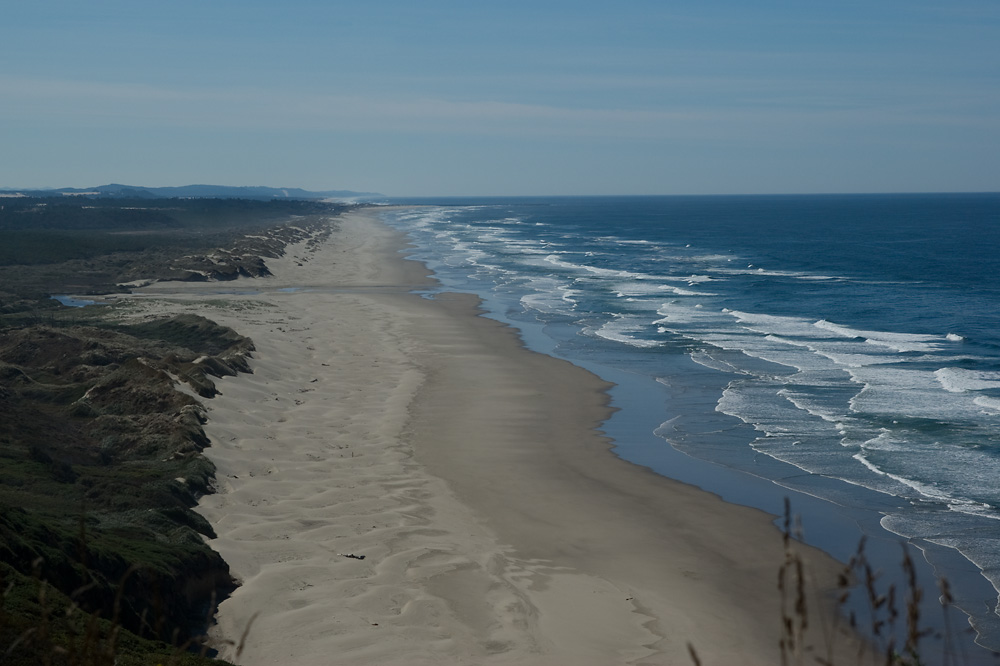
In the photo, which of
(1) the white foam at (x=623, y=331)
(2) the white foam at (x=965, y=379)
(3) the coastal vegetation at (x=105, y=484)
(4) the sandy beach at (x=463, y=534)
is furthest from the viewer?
(1) the white foam at (x=623, y=331)

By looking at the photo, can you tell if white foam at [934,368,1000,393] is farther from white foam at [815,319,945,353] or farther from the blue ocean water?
white foam at [815,319,945,353]

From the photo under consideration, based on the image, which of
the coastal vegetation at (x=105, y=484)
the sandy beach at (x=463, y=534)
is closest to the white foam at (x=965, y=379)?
the sandy beach at (x=463, y=534)

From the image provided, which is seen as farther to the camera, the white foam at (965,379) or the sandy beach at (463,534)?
the white foam at (965,379)

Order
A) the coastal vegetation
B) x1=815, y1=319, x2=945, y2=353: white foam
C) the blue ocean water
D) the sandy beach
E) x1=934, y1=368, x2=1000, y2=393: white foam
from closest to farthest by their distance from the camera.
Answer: the coastal vegetation < the sandy beach < the blue ocean water < x1=934, y1=368, x2=1000, y2=393: white foam < x1=815, y1=319, x2=945, y2=353: white foam

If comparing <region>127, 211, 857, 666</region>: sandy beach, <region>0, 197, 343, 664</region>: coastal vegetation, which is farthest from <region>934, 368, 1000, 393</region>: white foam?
<region>0, 197, 343, 664</region>: coastal vegetation

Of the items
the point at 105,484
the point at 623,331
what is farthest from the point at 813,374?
the point at 105,484

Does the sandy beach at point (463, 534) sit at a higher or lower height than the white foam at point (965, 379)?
lower

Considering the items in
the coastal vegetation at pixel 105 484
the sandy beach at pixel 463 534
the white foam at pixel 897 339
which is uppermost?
the coastal vegetation at pixel 105 484

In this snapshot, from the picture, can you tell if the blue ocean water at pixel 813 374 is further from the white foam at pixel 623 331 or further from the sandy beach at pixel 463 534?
the sandy beach at pixel 463 534
